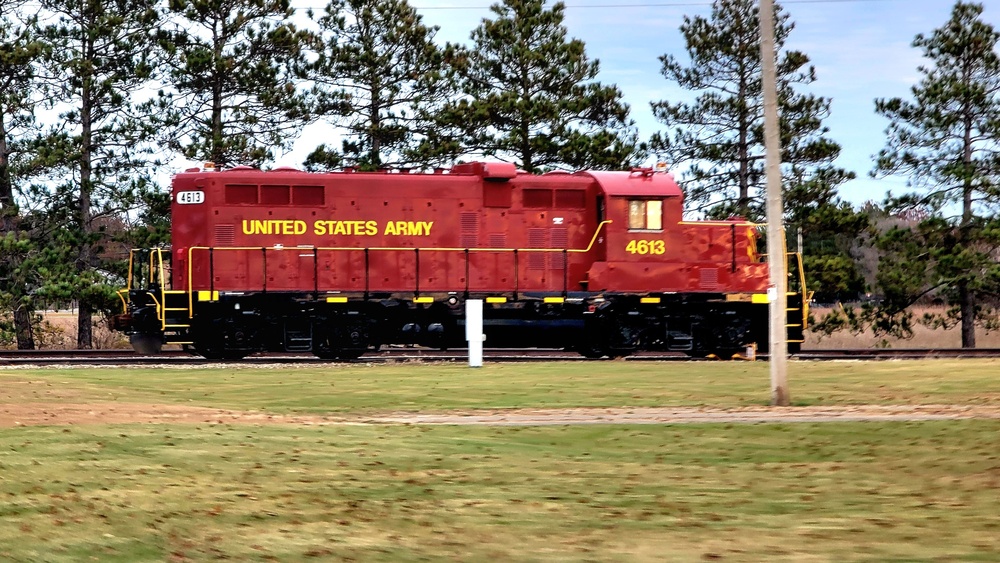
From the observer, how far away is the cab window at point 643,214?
26875 millimetres

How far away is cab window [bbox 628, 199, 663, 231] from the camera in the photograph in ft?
88.2

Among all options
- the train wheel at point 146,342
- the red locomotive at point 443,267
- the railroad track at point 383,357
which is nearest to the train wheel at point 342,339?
the red locomotive at point 443,267

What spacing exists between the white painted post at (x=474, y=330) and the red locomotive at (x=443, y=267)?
166 centimetres

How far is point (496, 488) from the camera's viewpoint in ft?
30.7

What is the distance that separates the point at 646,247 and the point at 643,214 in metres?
0.73

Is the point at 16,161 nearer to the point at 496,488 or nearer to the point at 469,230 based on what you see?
the point at 469,230

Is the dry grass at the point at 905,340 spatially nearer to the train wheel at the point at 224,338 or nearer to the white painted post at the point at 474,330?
the white painted post at the point at 474,330

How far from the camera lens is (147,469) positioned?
33.6 ft

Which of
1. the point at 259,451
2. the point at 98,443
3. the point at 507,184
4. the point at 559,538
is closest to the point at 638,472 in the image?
the point at 559,538

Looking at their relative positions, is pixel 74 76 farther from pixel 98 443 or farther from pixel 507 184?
pixel 98 443

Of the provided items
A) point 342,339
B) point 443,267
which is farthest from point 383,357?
point 443,267

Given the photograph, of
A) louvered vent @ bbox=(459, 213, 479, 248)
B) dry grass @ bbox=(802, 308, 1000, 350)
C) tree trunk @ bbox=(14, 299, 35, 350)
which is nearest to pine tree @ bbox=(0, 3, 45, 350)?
tree trunk @ bbox=(14, 299, 35, 350)

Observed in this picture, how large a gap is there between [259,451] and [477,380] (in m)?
8.95

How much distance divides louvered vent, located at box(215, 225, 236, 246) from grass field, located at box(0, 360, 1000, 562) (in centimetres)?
968
